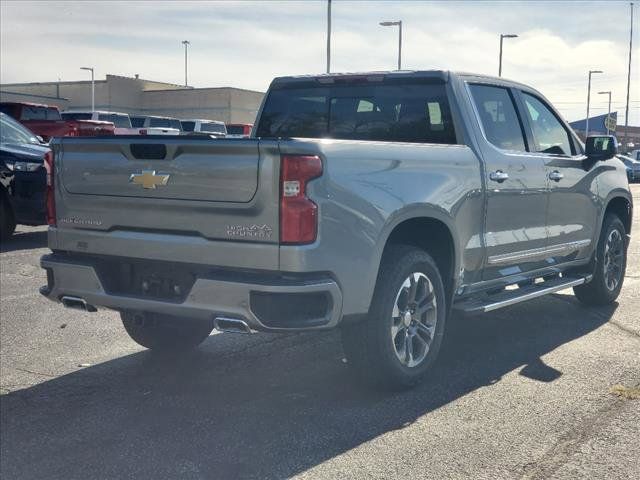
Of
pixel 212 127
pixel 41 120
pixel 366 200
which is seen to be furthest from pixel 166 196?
pixel 212 127

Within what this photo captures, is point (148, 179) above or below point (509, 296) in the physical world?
above

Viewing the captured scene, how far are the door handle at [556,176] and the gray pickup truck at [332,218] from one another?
0.06 feet

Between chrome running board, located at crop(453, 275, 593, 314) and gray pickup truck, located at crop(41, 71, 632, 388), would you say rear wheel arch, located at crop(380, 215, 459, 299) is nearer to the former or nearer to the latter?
gray pickup truck, located at crop(41, 71, 632, 388)

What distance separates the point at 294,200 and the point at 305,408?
1229 mm

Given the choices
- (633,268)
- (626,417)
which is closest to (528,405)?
(626,417)

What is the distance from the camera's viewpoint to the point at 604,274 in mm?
7348

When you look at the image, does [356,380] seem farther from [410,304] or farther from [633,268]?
[633,268]

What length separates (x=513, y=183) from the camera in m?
5.82

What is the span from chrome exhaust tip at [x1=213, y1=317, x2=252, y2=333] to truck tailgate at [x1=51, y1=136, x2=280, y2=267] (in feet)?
0.98

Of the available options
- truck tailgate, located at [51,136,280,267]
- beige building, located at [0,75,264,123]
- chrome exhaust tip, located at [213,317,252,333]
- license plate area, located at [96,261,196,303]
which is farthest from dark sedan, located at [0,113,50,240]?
beige building, located at [0,75,264,123]

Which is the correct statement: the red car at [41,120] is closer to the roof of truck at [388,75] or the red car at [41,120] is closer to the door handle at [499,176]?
the roof of truck at [388,75]

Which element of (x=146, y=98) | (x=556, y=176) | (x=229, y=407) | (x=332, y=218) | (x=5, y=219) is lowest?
(x=229, y=407)

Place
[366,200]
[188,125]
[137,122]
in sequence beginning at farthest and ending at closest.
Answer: [137,122], [188,125], [366,200]

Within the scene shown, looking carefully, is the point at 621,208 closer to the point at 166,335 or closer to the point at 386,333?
the point at 386,333
